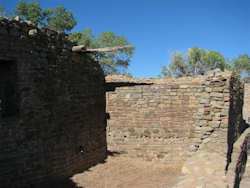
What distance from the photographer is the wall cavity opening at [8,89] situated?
227 inches

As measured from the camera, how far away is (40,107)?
20.7 feet

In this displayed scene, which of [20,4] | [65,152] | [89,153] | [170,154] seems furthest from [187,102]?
[20,4]

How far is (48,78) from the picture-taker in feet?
21.5

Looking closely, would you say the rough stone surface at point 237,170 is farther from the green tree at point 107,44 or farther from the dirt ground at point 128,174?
the green tree at point 107,44

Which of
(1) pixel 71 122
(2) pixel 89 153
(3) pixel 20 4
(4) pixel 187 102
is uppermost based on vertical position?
(3) pixel 20 4

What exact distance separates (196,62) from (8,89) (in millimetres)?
28260

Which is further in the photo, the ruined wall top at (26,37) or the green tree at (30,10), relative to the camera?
the green tree at (30,10)

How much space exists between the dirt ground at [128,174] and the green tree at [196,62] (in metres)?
22.7

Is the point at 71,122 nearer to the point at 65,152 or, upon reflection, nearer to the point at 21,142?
the point at 65,152

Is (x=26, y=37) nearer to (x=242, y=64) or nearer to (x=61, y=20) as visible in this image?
(x=61, y=20)

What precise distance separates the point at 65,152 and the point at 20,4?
55.8ft

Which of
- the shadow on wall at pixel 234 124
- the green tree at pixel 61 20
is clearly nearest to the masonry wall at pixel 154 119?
the shadow on wall at pixel 234 124

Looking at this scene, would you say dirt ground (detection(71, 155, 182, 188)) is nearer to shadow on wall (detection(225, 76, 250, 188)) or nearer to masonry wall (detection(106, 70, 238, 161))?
masonry wall (detection(106, 70, 238, 161))

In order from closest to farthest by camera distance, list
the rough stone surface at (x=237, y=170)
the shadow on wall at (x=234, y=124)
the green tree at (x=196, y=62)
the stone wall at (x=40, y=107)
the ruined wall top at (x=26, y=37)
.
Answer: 1. the rough stone surface at (x=237, y=170)
2. the ruined wall top at (x=26, y=37)
3. the stone wall at (x=40, y=107)
4. the shadow on wall at (x=234, y=124)
5. the green tree at (x=196, y=62)
